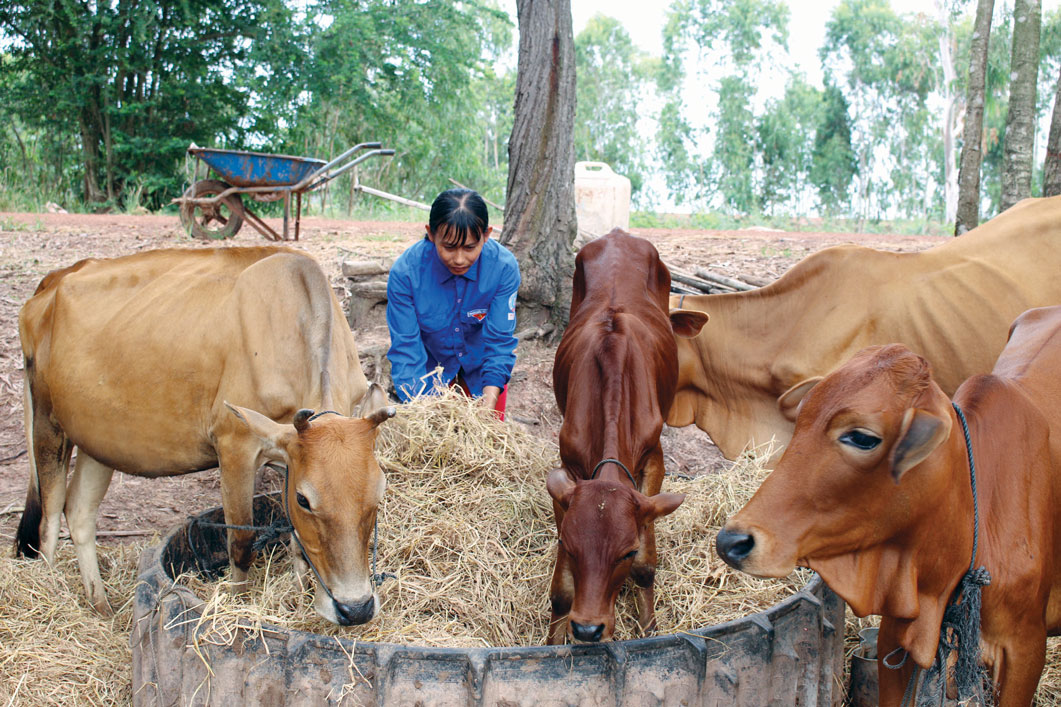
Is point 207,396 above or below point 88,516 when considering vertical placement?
above

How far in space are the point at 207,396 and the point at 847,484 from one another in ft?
9.07

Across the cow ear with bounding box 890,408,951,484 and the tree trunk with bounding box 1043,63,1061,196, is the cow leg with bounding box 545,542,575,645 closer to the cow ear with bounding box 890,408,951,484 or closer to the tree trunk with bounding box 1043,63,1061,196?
the cow ear with bounding box 890,408,951,484

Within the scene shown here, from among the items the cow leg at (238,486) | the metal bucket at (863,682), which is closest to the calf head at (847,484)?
the metal bucket at (863,682)

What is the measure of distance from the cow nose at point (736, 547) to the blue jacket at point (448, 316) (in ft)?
8.34

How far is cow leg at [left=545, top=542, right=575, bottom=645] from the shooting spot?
3.01 m

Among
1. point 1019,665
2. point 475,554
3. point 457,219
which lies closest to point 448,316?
point 457,219

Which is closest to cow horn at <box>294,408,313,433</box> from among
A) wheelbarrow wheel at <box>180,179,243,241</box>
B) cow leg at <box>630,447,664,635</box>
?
cow leg at <box>630,447,664,635</box>

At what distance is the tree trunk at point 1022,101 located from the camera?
7.35 metres

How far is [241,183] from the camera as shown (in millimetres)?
11750

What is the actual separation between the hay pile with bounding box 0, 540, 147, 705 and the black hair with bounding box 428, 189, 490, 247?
214 cm

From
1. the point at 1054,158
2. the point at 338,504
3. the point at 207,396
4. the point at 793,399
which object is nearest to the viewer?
the point at 793,399

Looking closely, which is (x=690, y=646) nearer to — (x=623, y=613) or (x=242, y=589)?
(x=623, y=613)

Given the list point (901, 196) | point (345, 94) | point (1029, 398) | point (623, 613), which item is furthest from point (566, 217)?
point (901, 196)

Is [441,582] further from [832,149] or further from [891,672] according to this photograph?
[832,149]
